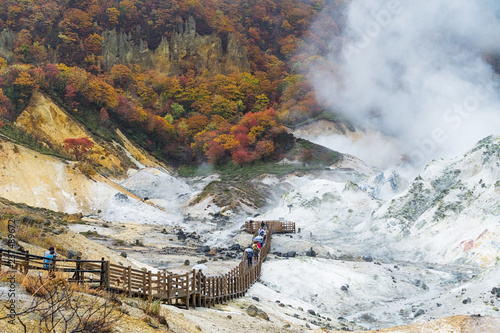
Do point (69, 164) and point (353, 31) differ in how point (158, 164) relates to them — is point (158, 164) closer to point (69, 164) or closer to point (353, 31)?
point (69, 164)

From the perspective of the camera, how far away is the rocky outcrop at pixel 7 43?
263 ft

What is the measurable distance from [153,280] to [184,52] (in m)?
89.4

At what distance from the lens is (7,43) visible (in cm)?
8150

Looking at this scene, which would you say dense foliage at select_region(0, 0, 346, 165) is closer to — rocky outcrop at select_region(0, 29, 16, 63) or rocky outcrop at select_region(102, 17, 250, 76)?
rocky outcrop at select_region(0, 29, 16, 63)

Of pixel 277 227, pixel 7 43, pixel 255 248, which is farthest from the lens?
pixel 7 43

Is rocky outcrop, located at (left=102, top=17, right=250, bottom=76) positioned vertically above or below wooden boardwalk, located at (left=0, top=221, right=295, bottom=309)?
above

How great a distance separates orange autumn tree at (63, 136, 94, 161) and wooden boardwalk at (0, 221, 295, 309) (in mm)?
40622

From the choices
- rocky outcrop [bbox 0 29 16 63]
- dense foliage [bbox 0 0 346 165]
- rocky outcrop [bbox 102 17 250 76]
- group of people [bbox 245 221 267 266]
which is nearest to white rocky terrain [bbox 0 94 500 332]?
group of people [bbox 245 221 267 266]

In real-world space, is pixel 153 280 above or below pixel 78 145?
below

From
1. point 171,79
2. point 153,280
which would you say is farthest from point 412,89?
point 153,280

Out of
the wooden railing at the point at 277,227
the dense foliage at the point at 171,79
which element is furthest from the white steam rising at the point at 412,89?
the wooden railing at the point at 277,227

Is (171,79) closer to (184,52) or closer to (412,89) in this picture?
(184,52)

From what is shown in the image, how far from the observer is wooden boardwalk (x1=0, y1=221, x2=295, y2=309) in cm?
1073

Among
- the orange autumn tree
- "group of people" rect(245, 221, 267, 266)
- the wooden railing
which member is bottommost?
"group of people" rect(245, 221, 267, 266)
